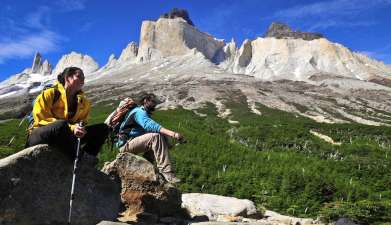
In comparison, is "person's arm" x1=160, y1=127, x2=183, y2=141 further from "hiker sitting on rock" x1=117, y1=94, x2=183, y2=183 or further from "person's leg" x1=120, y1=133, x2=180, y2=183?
"person's leg" x1=120, y1=133, x2=180, y2=183

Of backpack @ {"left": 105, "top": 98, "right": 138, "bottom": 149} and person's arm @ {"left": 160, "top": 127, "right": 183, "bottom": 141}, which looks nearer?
person's arm @ {"left": 160, "top": 127, "right": 183, "bottom": 141}

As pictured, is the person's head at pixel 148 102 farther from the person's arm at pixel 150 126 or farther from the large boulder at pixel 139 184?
the large boulder at pixel 139 184

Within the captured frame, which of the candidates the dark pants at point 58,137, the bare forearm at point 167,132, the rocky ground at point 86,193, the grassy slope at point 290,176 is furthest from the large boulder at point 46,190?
the grassy slope at point 290,176

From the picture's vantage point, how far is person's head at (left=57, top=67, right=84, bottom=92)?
865 centimetres

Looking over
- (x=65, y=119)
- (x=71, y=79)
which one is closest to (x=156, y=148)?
(x=65, y=119)

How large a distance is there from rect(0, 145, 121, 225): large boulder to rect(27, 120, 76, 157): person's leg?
0.13 metres

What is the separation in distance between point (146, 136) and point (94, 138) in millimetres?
1814

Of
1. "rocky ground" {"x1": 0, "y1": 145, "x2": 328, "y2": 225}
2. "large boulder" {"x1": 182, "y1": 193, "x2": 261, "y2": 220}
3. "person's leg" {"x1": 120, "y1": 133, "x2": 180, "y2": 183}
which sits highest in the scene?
"person's leg" {"x1": 120, "y1": 133, "x2": 180, "y2": 183}

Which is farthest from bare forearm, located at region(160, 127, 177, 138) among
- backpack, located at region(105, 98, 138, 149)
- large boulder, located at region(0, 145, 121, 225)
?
large boulder, located at region(0, 145, 121, 225)

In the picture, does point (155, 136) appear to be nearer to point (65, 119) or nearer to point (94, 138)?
point (94, 138)

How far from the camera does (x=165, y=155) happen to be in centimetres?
1062

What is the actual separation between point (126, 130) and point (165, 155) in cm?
103

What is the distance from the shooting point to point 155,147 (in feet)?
34.8

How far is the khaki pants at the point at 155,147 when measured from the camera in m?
10.6
